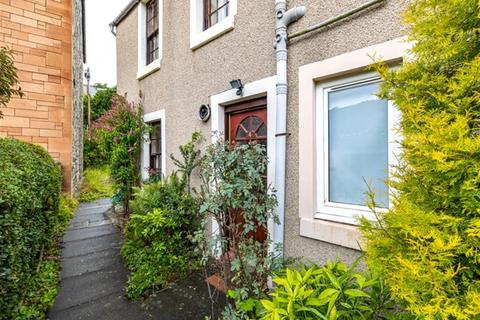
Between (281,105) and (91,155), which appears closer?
(281,105)

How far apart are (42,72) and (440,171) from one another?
8146 millimetres

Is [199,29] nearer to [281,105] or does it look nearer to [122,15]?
[281,105]

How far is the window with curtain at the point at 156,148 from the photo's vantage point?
6427 mm

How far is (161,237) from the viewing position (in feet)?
13.8

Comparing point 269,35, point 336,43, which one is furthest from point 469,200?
point 269,35

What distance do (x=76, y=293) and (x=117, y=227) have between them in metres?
2.78

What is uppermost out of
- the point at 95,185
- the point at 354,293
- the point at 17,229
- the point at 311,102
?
the point at 311,102

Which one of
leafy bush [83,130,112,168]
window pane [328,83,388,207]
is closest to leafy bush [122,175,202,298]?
window pane [328,83,388,207]

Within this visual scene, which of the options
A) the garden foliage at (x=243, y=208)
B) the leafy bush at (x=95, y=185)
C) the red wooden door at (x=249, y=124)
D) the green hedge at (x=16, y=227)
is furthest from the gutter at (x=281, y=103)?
the leafy bush at (x=95, y=185)

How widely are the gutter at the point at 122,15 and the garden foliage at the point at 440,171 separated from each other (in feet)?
24.6

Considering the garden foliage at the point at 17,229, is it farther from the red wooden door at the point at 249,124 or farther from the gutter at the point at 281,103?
the gutter at the point at 281,103

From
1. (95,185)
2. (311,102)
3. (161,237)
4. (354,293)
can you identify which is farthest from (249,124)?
(95,185)

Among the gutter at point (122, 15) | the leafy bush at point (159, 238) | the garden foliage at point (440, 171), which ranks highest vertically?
the gutter at point (122, 15)

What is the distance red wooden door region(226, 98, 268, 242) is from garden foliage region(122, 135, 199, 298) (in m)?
0.82
